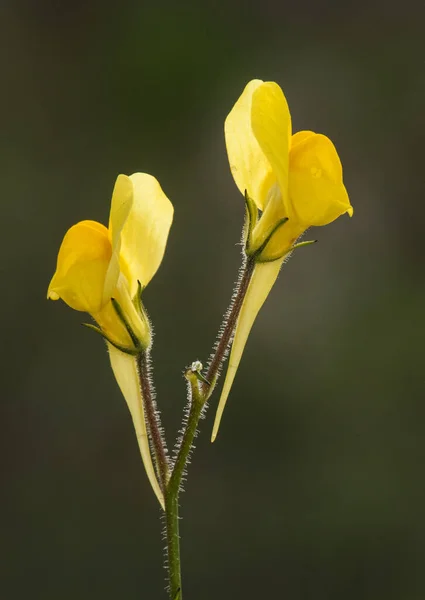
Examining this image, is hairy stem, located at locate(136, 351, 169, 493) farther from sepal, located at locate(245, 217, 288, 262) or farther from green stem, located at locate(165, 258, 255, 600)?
sepal, located at locate(245, 217, 288, 262)

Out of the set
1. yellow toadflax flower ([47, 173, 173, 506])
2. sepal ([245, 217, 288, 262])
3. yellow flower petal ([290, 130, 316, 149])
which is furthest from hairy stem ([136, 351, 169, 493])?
yellow flower petal ([290, 130, 316, 149])

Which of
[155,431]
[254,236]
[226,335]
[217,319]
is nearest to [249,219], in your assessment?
[254,236]

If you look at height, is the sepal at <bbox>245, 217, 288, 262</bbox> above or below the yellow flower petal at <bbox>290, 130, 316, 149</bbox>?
below

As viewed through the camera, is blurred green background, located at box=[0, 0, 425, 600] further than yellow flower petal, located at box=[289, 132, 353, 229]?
Yes

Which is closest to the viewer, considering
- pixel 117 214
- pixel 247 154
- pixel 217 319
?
pixel 117 214

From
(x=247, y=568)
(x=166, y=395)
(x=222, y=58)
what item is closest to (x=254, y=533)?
(x=247, y=568)

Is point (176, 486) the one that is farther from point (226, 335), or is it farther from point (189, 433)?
point (226, 335)
